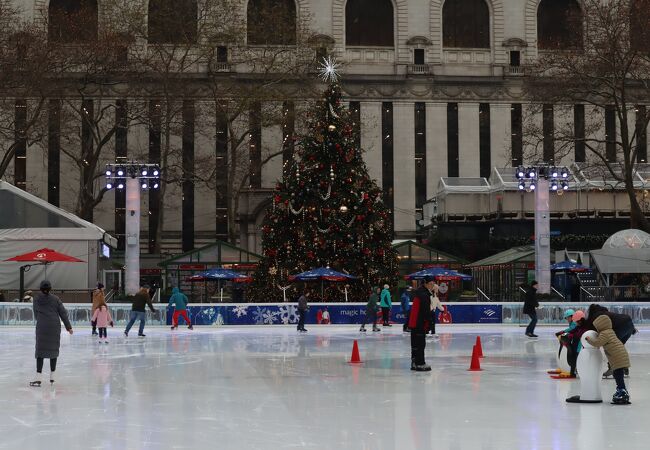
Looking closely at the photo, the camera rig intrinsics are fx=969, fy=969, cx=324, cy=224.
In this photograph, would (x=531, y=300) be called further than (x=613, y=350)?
Yes

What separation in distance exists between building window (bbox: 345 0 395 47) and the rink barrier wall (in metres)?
35.8


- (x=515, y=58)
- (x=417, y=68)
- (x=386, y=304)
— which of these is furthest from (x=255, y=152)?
(x=386, y=304)

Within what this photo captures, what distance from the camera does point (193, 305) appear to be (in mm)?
33188

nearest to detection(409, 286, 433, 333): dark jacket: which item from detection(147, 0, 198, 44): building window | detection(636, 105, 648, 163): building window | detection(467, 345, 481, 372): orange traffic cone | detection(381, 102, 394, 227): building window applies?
detection(467, 345, 481, 372): orange traffic cone

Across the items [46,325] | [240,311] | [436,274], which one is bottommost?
[240,311]

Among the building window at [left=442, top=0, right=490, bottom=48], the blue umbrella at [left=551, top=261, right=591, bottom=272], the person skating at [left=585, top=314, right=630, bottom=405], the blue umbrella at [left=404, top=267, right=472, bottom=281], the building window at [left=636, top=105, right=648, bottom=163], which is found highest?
the building window at [left=442, top=0, right=490, bottom=48]

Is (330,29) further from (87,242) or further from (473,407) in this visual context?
(473,407)

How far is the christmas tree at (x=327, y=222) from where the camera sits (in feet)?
112

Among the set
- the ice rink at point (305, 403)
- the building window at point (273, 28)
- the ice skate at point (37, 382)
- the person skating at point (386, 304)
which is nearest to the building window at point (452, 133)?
the building window at point (273, 28)

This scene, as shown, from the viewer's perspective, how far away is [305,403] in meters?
12.1

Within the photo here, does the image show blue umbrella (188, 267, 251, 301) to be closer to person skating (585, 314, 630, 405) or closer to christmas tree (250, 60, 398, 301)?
christmas tree (250, 60, 398, 301)

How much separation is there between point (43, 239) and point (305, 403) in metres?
28.5

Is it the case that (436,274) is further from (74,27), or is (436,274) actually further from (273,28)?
(74,27)

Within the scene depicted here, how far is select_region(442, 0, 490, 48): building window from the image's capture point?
67.2 meters
